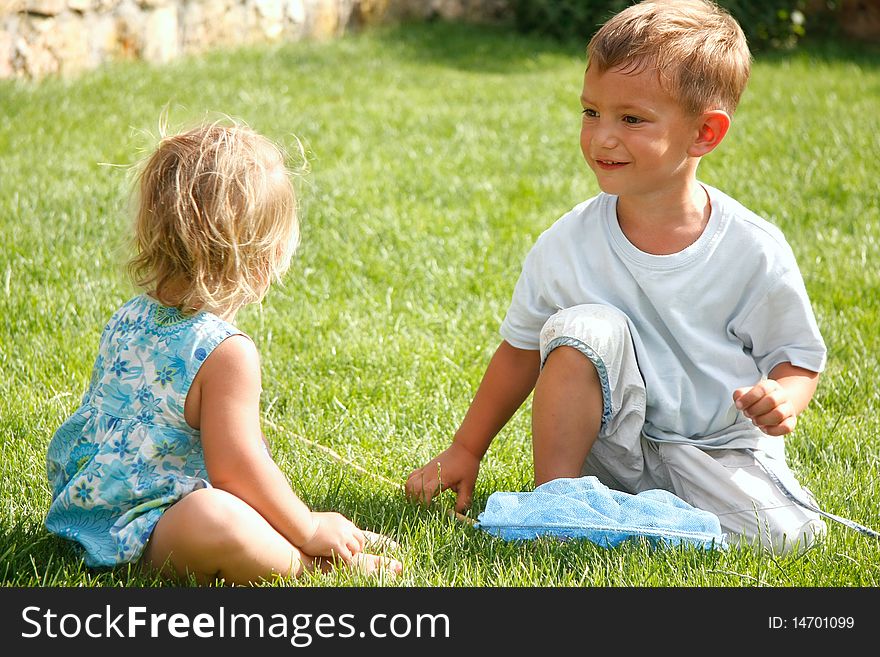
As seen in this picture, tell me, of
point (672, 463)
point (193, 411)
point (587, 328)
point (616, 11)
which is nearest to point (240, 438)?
point (193, 411)

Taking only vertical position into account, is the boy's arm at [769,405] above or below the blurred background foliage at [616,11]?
below

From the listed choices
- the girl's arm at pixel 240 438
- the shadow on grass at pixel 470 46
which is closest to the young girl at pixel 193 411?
the girl's arm at pixel 240 438

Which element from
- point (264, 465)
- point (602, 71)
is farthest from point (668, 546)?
point (602, 71)

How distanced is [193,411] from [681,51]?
1.16m

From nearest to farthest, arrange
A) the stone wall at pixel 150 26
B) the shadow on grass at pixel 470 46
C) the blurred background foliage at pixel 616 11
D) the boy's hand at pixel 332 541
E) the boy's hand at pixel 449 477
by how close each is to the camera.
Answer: the boy's hand at pixel 332 541
the boy's hand at pixel 449 477
the stone wall at pixel 150 26
the shadow on grass at pixel 470 46
the blurred background foliage at pixel 616 11

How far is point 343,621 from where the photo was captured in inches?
68.6

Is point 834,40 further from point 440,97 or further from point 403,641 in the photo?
point 403,641

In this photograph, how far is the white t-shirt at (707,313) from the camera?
86.6 inches

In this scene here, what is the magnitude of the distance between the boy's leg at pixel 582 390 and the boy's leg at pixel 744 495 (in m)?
0.13

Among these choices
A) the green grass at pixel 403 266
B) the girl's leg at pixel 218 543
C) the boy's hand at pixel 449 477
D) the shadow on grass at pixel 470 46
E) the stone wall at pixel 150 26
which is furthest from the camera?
the shadow on grass at pixel 470 46

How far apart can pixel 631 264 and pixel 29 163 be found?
11.2 ft

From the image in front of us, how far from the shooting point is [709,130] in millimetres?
2227

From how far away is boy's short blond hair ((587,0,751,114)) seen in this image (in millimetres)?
2131

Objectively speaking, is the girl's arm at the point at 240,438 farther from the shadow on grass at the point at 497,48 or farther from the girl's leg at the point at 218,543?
the shadow on grass at the point at 497,48
